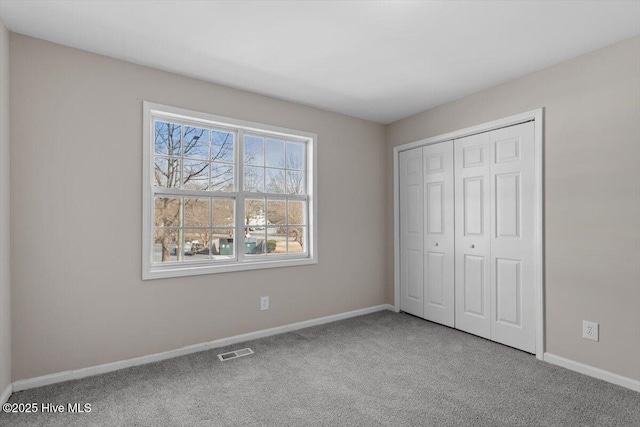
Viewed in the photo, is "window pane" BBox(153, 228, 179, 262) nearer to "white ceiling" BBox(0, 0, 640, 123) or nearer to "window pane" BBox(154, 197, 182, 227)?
"window pane" BBox(154, 197, 182, 227)

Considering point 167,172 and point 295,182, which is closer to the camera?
point 167,172

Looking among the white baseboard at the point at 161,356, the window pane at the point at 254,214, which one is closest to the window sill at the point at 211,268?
the window pane at the point at 254,214

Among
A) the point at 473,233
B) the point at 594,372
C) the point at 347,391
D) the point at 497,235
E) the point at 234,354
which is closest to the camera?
the point at 347,391

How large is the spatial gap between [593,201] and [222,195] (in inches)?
123

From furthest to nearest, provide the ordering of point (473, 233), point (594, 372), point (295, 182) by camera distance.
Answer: point (295, 182)
point (473, 233)
point (594, 372)

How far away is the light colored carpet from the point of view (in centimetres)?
203

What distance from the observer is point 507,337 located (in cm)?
314

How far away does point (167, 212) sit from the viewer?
3.03 metres

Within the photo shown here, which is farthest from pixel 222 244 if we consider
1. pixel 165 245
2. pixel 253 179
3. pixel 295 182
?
pixel 295 182

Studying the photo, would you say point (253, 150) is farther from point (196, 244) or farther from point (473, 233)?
point (473, 233)

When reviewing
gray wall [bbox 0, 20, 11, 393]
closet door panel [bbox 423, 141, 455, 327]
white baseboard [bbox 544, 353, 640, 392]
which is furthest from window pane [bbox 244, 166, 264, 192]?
white baseboard [bbox 544, 353, 640, 392]

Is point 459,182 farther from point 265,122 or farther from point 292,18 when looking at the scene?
point 292,18

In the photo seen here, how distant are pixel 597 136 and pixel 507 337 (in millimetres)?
1875

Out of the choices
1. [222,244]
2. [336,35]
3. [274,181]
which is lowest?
[222,244]
